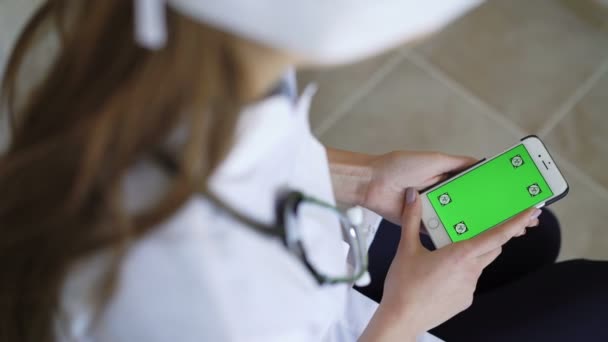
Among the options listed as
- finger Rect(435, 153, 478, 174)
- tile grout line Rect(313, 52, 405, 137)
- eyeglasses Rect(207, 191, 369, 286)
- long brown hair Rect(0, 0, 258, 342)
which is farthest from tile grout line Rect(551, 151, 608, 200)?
long brown hair Rect(0, 0, 258, 342)

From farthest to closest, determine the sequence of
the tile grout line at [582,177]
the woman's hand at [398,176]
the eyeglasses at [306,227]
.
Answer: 1. the tile grout line at [582,177]
2. the woman's hand at [398,176]
3. the eyeglasses at [306,227]

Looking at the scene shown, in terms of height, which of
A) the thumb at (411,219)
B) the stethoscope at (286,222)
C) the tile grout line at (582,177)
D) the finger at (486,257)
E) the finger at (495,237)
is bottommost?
the tile grout line at (582,177)

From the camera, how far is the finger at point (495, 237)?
→ 0.63 m

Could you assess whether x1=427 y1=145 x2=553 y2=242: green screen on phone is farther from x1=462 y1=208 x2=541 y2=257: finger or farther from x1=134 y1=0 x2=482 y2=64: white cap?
x1=134 y1=0 x2=482 y2=64: white cap

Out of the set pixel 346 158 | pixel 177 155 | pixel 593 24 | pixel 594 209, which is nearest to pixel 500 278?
pixel 346 158

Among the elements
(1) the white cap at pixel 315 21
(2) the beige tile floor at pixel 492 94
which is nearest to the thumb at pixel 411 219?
(1) the white cap at pixel 315 21

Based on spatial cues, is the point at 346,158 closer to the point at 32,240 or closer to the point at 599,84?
the point at 32,240

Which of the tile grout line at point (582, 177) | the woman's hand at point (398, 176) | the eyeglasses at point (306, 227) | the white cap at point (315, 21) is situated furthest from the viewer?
the tile grout line at point (582, 177)

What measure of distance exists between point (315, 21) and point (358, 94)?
0.90m

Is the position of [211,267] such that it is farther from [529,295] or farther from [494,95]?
[494,95]

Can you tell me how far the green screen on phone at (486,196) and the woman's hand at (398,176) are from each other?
2cm

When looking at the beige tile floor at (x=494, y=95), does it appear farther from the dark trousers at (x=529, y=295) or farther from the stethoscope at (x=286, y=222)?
the stethoscope at (x=286, y=222)

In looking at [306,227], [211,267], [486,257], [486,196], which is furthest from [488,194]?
[211,267]

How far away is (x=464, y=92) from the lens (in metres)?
1.18
